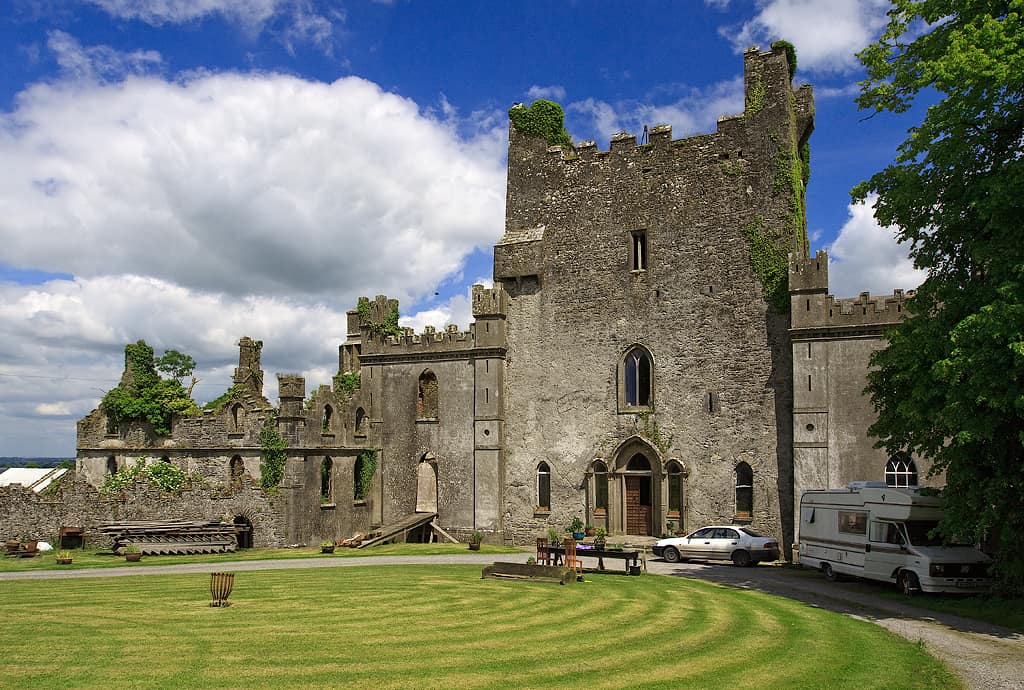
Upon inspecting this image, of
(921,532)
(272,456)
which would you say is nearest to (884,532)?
(921,532)

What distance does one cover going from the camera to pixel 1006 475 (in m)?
16.6

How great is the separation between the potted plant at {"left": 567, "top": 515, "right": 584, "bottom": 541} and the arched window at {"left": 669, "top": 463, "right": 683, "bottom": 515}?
11.0ft

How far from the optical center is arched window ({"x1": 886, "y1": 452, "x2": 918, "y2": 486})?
25.4 m

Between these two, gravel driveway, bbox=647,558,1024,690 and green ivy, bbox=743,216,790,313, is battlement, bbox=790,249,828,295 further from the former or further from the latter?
gravel driveway, bbox=647,558,1024,690

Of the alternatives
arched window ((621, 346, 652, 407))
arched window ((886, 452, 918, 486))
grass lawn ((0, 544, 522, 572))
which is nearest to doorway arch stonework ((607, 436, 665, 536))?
arched window ((621, 346, 652, 407))

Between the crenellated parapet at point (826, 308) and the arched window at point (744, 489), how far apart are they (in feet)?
16.0

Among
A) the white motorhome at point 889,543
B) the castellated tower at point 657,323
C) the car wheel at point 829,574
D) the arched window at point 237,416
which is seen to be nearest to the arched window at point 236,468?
the arched window at point 237,416

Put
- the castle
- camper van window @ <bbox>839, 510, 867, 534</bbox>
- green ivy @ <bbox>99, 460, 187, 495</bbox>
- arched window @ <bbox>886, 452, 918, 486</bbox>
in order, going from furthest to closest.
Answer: green ivy @ <bbox>99, 460, 187, 495</bbox>, the castle, arched window @ <bbox>886, 452, 918, 486</bbox>, camper van window @ <bbox>839, 510, 867, 534</bbox>

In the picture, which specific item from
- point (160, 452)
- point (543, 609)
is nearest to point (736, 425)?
point (543, 609)

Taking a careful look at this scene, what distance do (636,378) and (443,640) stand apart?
1851 cm

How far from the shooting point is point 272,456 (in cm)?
3166

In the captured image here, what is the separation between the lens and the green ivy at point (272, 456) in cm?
3141

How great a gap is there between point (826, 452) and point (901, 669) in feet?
47.4

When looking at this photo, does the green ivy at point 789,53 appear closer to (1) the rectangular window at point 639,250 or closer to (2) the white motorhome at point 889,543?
(1) the rectangular window at point 639,250
